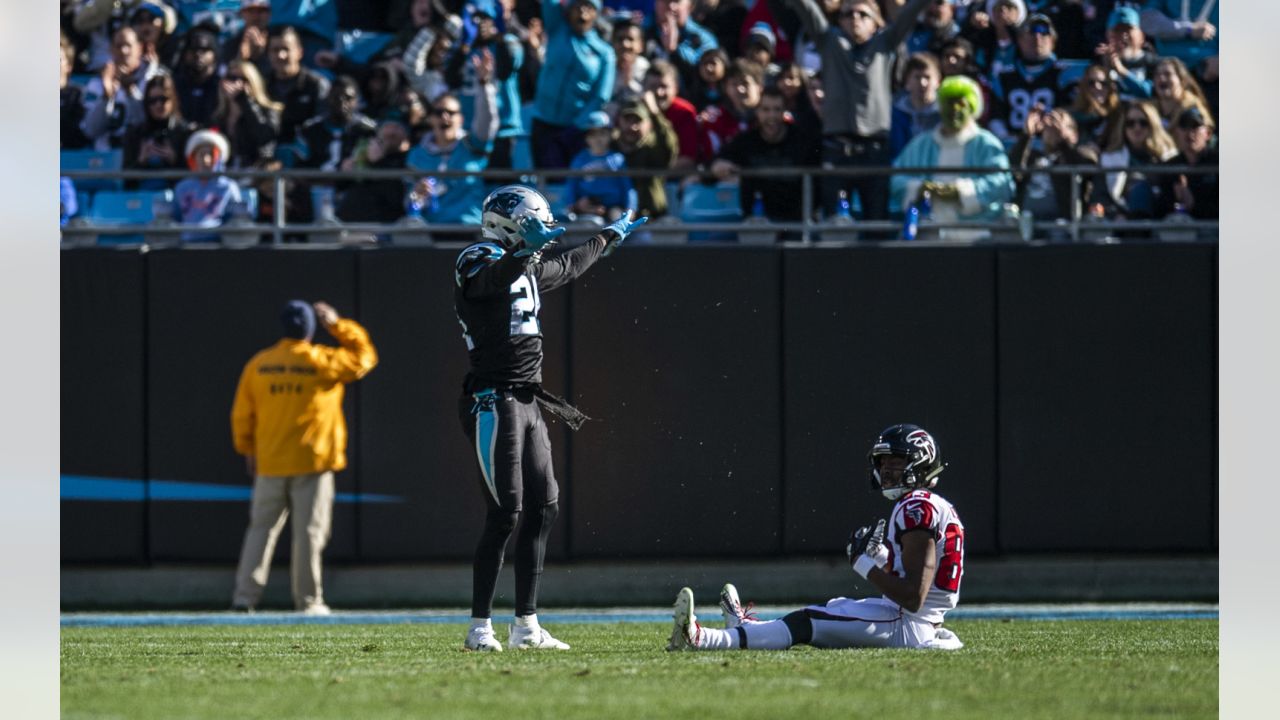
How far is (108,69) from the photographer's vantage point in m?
14.1

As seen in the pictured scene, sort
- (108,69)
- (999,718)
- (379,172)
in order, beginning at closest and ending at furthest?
(999,718), (379,172), (108,69)

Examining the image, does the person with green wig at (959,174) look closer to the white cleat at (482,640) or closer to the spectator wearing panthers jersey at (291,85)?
the spectator wearing panthers jersey at (291,85)

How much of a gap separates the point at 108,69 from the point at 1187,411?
8.42 meters

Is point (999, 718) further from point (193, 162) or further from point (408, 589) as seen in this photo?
point (193, 162)

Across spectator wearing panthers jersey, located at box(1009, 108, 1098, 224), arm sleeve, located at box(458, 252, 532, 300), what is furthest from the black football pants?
spectator wearing panthers jersey, located at box(1009, 108, 1098, 224)

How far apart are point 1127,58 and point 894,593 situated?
6979 mm

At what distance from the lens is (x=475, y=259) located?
26.3 ft

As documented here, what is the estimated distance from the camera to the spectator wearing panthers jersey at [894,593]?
7676 mm

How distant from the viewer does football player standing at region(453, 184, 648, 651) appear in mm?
8016

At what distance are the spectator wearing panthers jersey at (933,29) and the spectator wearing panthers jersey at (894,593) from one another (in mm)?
6296

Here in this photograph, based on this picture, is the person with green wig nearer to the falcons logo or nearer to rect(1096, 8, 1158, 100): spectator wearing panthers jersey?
rect(1096, 8, 1158, 100): spectator wearing panthers jersey

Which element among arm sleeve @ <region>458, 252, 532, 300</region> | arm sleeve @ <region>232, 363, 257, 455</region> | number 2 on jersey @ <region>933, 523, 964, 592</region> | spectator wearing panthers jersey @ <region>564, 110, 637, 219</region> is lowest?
number 2 on jersey @ <region>933, 523, 964, 592</region>

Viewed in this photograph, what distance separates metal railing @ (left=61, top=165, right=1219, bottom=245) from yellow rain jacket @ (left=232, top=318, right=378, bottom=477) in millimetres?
854

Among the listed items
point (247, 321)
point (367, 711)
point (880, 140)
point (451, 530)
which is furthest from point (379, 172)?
point (367, 711)
